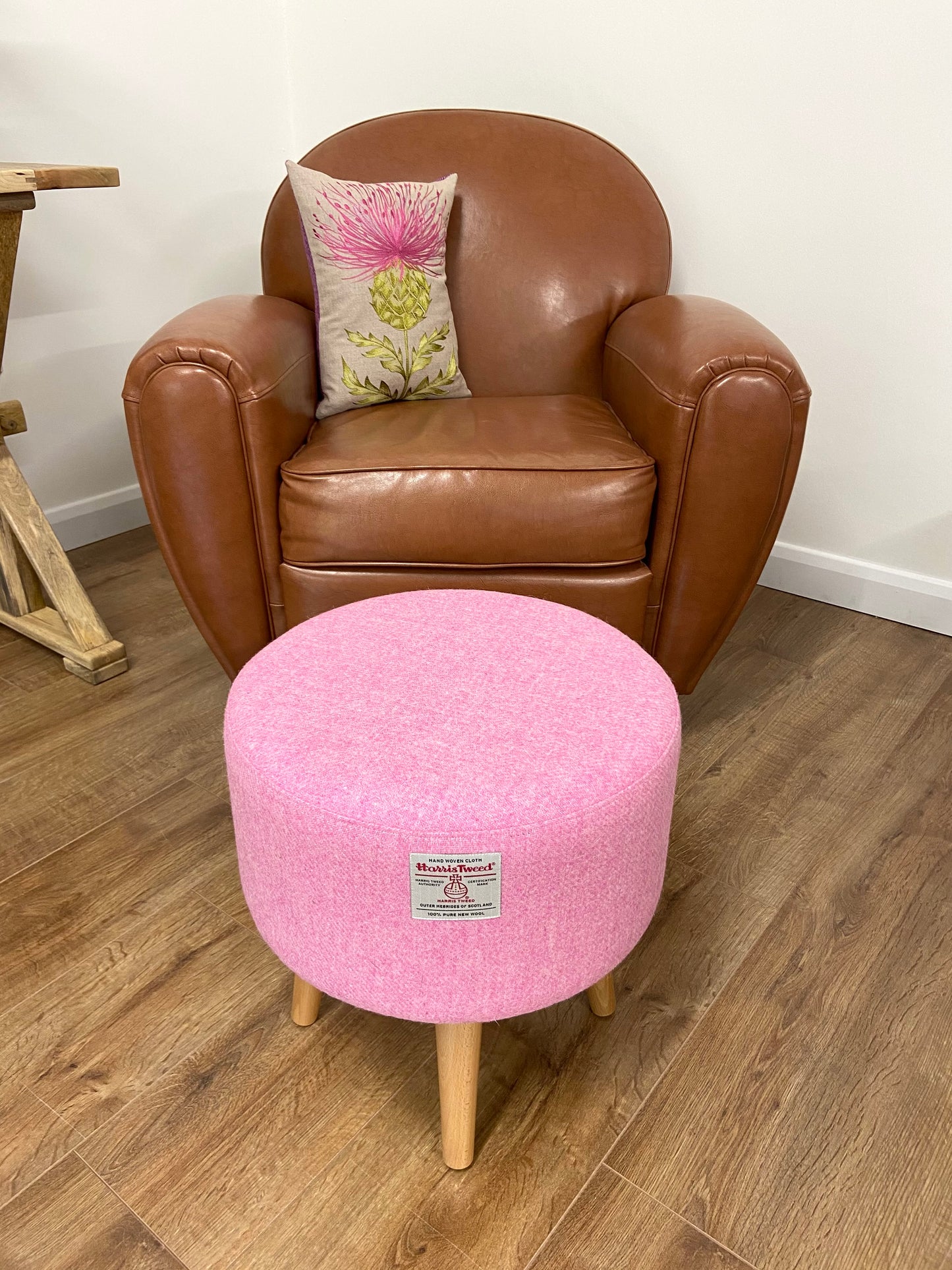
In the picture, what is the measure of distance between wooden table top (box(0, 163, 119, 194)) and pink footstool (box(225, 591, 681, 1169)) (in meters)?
0.97

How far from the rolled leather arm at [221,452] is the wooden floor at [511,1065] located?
0.91 ft

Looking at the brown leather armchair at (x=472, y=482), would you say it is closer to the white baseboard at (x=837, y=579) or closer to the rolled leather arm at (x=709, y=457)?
the rolled leather arm at (x=709, y=457)

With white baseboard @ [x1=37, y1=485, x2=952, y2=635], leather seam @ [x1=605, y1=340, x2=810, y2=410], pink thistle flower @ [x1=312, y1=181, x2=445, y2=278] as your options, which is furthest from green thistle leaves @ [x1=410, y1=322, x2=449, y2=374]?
white baseboard @ [x1=37, y1=485, x2=952, y2=635]

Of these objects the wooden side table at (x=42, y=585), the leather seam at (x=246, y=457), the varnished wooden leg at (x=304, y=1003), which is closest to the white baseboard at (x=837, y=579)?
the wooden side table at (x=42, y=585)

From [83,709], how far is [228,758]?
917 millimetres

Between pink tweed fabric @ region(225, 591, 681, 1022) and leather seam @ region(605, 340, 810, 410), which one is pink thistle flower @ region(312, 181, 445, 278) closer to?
leather seam @ region(605, 340, 810, 410)

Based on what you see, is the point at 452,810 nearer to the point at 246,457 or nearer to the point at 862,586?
the point at 246,457

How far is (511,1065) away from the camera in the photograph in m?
1.06

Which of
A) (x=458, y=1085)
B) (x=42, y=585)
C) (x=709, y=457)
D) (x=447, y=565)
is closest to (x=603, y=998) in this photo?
(x=458, y=1085)

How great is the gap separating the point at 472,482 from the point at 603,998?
2.42ft

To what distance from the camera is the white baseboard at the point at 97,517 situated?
7.52ft

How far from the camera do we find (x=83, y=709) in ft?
5.55

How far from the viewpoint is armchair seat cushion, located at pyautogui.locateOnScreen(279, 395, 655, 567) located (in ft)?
4.62

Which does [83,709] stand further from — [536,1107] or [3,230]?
[536,1107]
